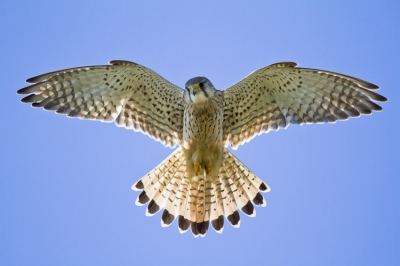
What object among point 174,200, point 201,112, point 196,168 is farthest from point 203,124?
point 174,200

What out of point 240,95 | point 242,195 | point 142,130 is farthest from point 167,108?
point 242,195

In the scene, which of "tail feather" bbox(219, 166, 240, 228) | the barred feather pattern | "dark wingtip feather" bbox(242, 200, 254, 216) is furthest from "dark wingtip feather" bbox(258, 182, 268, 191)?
"tail feather" bbox(219, 166, 240, 228)

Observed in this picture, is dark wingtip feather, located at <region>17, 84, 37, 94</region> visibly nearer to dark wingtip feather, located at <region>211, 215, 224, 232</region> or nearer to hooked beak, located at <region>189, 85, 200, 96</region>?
hooked beak, located at <region>189, 85, 200, 96</region>

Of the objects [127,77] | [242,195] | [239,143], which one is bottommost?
[242,195]

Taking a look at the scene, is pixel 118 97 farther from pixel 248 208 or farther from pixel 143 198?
pixel 248 208

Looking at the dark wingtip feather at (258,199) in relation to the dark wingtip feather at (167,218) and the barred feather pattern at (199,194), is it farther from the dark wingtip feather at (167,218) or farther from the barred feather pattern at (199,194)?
the dark wingtip feather at (167,218)

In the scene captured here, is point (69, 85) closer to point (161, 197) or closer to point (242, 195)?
point (161, 197)
